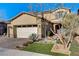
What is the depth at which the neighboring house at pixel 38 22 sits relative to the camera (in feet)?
45.2

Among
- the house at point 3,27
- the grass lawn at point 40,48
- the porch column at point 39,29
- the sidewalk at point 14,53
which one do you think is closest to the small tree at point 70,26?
the grass lawn at point 40,48

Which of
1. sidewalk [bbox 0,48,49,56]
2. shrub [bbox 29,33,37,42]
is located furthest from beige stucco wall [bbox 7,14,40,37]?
sidewalk [bbox 0,48,49,56]

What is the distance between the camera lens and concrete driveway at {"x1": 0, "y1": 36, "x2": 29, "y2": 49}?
45.3ft

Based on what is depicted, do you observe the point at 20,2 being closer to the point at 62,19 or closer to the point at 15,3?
the point at 15,3

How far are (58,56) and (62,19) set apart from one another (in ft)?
3.13

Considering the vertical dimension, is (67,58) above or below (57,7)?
below

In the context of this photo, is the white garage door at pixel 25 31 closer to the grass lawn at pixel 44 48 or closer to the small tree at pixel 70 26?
the grass lawn at pixel 44 48

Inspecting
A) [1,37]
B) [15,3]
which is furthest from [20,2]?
[1,37]

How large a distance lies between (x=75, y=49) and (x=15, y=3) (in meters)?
1.93

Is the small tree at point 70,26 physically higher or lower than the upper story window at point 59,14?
lower

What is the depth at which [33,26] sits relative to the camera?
45.4ft

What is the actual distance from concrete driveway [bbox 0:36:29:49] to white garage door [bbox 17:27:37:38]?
0.43 ft

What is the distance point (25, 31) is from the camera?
45.8 feet

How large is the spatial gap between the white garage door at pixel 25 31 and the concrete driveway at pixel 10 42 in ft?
0.43
